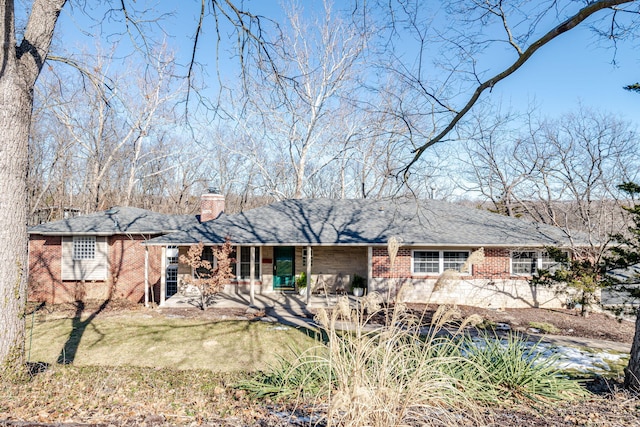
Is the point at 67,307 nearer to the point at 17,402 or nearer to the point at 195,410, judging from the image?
the point at 17,402

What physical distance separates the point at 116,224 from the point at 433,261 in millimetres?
13312

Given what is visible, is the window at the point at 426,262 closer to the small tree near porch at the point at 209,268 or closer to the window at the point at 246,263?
the window at the point at 246,263

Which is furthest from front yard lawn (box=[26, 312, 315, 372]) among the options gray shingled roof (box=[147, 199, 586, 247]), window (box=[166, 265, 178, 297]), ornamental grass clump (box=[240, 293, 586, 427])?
window (box=[166, 265, 178, 297])

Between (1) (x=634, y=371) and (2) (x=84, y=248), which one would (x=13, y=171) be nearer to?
(1) (x=634, y=371)

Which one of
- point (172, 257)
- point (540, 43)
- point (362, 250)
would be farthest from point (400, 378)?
point (172, 257)

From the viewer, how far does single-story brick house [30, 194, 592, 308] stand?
43.4ft

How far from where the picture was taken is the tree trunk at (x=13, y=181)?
4.02 meters

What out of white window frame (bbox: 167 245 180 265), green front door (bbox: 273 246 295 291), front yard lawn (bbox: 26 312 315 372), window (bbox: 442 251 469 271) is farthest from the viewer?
white window frame (bbox: 167 245 180 265)

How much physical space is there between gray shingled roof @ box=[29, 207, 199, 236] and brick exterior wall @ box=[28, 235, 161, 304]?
466 mm

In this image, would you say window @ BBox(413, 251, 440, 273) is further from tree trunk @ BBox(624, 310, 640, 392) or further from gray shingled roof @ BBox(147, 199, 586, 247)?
tree trunk @ BBox(624, 310, 640, 392)

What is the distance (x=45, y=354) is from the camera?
8.30 meters

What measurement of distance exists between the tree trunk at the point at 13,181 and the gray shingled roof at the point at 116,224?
37.3 ft

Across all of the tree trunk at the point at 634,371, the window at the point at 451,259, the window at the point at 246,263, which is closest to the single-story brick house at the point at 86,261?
the window at the point at 246,263

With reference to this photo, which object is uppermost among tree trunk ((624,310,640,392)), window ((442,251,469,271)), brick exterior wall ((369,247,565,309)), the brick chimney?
the brick chimney
